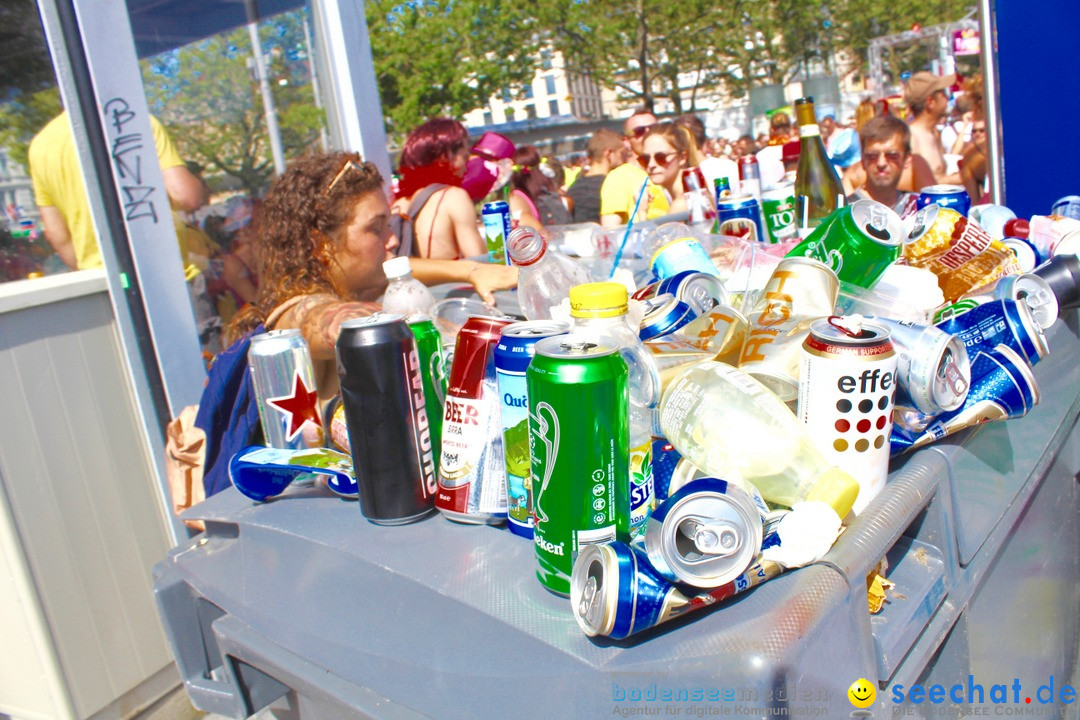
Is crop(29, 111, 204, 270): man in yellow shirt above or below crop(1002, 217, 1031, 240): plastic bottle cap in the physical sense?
above

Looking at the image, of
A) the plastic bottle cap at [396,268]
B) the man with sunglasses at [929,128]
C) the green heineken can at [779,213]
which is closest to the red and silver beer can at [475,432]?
the plastic bottle cap at [396,268]

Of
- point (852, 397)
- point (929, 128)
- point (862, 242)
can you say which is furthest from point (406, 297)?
point (929, 128)

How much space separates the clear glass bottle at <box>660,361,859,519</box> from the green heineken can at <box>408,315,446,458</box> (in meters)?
0.46

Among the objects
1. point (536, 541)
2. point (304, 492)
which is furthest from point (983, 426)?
point (304, 492)

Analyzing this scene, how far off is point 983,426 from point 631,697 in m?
0.98

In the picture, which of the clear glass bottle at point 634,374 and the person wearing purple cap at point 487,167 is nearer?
the clear glass bottle at point 634,374

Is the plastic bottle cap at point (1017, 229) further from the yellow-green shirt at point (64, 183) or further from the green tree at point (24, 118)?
the green tree at point (24, 118)

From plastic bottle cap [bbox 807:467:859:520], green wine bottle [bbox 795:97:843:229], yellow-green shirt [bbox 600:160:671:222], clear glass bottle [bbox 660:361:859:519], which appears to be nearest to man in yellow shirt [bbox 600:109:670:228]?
yellow-green shirt [bbox 600:160:671:222]

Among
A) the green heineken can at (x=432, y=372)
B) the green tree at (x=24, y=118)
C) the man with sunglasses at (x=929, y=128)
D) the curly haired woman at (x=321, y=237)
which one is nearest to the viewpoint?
the green heineken can at (x=432, y=372)

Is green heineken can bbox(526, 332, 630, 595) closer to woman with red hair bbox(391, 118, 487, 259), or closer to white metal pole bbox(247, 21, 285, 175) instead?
woman with red hair bbox(391, 118, 487, 259)

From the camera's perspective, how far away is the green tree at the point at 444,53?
27.4 m

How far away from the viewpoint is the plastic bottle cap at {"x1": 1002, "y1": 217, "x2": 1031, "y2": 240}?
2.37 m

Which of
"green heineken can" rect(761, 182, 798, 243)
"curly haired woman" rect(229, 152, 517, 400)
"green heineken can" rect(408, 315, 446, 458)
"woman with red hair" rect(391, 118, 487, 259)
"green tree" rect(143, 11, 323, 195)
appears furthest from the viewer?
"woman with red hair" rect(391, 118, 487, 259)

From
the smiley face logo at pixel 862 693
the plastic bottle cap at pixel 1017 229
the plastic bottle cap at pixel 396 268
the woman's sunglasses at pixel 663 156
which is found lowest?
the smiley face logo at pixel 862 693
